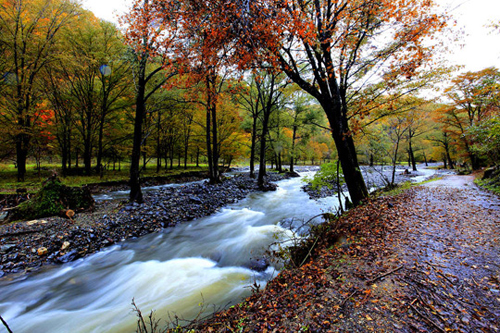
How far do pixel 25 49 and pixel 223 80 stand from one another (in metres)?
15.5

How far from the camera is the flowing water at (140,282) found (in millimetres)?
3338

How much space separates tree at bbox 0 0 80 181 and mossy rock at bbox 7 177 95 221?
8.80 meters

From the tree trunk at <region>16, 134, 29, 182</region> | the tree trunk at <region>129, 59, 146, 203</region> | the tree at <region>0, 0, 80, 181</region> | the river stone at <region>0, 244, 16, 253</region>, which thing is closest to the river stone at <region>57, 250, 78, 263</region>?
the river stone at <region>0, 244, 16, 253</region>

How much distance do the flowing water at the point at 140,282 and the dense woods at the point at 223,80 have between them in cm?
341

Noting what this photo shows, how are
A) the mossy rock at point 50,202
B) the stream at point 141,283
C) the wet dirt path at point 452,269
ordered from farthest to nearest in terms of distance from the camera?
the mossy rock at point 50,202 < the stream at point 141,283 < the wet dirt path at point 452,269

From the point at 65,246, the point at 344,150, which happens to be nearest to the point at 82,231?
the point at 65,246

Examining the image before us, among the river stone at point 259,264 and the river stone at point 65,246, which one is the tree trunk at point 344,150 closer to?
the river stone at point 259,264

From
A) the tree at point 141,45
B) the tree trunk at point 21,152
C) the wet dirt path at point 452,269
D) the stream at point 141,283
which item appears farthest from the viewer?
the tree trunk at point 21,152

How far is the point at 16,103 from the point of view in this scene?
12297mm

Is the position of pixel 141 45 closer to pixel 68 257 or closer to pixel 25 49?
pixel 68 257

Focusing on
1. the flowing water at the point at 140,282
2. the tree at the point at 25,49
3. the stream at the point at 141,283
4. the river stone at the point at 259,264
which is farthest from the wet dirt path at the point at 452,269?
the tree at the point at 25,49

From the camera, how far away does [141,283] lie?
4246 mm

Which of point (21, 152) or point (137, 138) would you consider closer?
point (137, 138)

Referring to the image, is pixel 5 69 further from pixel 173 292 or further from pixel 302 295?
pixel 302 295
